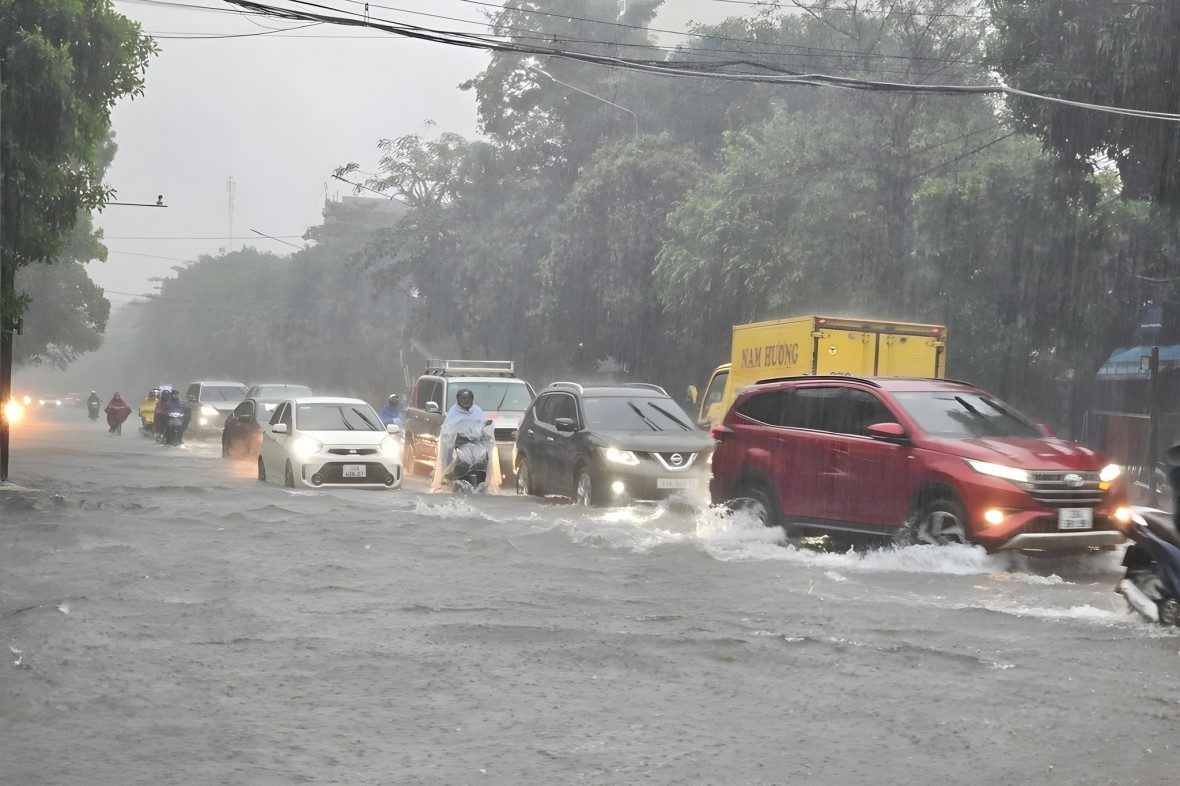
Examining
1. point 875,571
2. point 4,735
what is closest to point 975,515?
point 875,571

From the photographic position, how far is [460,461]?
18.4m

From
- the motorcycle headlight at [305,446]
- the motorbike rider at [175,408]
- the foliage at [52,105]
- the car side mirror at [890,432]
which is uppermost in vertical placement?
the foliage at [52,105]

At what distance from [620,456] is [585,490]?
77 centimetres

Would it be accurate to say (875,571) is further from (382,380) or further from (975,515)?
(382,380)

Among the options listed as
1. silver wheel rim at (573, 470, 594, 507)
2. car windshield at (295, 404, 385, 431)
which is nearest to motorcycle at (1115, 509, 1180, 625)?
silver wheel rim at (573, 470, 594, 507)

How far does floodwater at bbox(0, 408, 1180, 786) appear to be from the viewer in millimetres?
5508

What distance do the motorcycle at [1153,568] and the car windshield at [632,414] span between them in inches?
372

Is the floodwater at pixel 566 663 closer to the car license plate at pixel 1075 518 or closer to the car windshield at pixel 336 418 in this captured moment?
the car license plate at pixel 1075 518

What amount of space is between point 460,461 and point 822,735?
502 inches

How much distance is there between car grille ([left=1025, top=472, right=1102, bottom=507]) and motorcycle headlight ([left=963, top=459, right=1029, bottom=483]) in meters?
0.07

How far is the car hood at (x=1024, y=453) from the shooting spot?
1111 centimetres

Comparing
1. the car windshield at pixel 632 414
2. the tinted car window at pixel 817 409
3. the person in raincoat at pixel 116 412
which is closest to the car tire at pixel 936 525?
the tinted car window at pixel 817 409

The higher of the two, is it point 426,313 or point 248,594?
point 426,313

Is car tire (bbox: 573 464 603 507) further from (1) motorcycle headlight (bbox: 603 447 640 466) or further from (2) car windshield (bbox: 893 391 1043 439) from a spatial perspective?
(2) car windshield (bbox: 893 391 1043 439)
